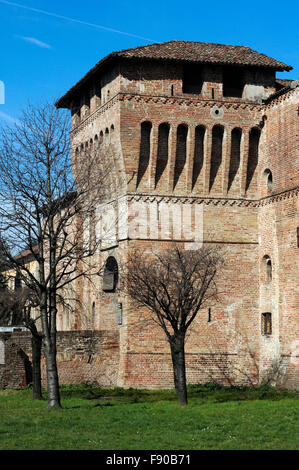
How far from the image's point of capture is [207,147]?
3103cm

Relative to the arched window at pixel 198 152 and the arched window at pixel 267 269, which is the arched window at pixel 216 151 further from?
Result: the arched window at pixel 267 269

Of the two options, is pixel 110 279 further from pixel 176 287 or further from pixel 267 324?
pixel 176 287

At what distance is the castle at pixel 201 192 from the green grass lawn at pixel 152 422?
3.28 metres

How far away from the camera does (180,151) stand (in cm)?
3103

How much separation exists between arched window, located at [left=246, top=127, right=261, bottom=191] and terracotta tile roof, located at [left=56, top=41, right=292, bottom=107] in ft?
9.01

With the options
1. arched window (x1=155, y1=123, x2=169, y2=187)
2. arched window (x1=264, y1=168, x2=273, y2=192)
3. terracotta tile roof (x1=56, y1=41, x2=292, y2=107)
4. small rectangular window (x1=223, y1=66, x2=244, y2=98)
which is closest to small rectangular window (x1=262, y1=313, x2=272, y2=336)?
arched window (x1=264, y1=168, x2=273, y2=192)

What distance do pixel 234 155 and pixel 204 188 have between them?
183 centimetres

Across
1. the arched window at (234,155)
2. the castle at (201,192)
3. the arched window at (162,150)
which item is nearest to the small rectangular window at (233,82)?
the castle at (201,192)

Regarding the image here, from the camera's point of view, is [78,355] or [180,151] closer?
[78,355]

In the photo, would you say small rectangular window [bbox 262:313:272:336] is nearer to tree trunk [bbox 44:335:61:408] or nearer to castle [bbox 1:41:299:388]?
castle [bbox 1:41:299:388]

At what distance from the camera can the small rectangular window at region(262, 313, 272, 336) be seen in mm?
30141

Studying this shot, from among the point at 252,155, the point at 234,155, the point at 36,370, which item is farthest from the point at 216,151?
the point at 36,370

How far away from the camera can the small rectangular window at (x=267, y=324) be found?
30141 mm
